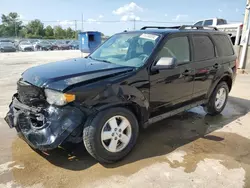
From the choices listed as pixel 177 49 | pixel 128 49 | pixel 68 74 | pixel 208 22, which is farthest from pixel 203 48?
pixel 208 22

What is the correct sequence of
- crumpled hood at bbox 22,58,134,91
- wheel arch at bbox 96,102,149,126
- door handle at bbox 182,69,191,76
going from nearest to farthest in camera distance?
crumpled hood at bbox 22,58,134,91
wheel arch at bbox 96,102,149,126
door handle at bbox 182,69,191,76

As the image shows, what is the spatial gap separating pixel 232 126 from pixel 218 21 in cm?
1468

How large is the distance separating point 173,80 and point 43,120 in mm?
2033

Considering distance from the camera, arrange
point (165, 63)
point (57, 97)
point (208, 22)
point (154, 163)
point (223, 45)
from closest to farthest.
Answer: point (57, 97) → point (154, 163) → point (165, 63) → point (223, 45) → point (208, 22)

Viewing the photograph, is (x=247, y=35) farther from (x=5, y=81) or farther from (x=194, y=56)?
(x=5, y=81)

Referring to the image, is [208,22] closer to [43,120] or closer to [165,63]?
[165,63]

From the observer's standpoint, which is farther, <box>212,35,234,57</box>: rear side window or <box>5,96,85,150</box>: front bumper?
<box>212,35,234,57</box>: rear side window

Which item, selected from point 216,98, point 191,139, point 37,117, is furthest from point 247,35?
point 37,117

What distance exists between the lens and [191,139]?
3818 mm

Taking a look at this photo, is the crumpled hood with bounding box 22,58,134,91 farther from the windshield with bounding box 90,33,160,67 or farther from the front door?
the front door

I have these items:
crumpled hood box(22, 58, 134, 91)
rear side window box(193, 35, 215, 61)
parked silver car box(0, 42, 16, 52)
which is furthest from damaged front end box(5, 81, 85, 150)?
parked silver car box(0, 42, 16, 52)

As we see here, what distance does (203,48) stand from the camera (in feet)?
13.8

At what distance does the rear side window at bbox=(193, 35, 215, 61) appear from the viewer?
4.06 meters

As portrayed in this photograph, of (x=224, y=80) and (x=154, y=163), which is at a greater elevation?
(x=224, y=80)
